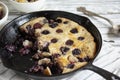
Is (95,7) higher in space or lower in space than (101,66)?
higher

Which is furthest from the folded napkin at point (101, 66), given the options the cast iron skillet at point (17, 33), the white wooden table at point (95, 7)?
the white wooden table at point (95, 7)

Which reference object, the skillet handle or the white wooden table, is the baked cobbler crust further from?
the white wooden table

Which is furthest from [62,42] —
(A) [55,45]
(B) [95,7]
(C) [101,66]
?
(B) [95,7]

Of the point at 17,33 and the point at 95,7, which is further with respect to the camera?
the point at 95,7

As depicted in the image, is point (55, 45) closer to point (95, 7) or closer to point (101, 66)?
point (101, 66)

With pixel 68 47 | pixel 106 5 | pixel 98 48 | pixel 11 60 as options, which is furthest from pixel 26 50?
pixel 106 5

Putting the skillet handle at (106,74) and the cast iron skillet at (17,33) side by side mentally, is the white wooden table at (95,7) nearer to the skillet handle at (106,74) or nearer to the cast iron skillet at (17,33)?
the cast iron skillet at (17,33)

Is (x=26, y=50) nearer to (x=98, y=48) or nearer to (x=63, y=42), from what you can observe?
(x=63, y=42)
